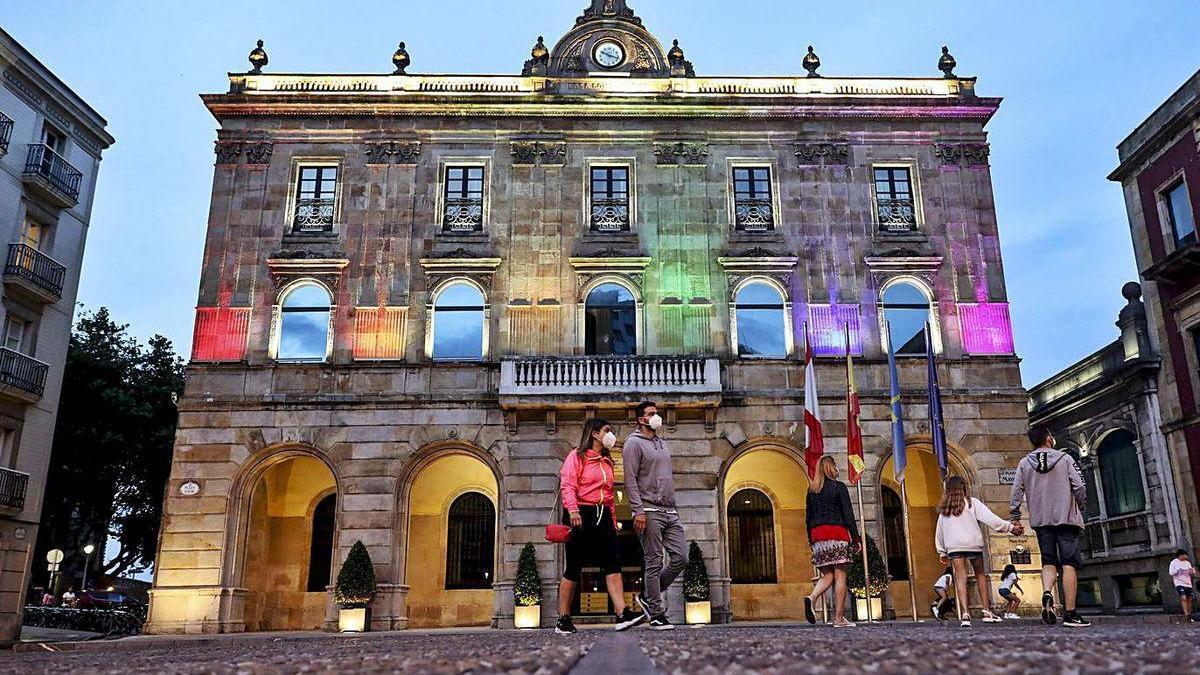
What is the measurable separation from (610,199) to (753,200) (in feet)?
13.2

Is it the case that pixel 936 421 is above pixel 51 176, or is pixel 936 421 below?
below

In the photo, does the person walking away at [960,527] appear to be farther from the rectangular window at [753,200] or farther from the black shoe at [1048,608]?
the rectangular window at [753,200]

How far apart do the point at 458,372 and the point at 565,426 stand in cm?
314

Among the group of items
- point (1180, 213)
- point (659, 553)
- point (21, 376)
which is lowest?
point (659, 553)

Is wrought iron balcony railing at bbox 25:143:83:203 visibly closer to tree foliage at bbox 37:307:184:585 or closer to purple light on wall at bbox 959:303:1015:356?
tree foliage at bbox 37:307:184:585

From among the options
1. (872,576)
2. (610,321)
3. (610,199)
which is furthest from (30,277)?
→ (872,576)

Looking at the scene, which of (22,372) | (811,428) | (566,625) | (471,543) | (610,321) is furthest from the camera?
(471,543)

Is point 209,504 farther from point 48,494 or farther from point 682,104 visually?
point 682,104

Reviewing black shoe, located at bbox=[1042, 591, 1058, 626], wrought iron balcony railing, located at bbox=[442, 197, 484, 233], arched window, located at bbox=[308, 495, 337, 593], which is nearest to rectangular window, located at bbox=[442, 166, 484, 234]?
wrought iron balcony railing, located at bbox=[442, 197, 484, 233]

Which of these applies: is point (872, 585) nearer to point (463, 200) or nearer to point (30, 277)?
point (463, 200)

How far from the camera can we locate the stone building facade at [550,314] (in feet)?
74.4

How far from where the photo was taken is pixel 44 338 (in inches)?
1003

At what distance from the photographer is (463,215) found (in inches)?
982

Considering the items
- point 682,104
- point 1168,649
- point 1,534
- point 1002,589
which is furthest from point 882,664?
point 1,534
